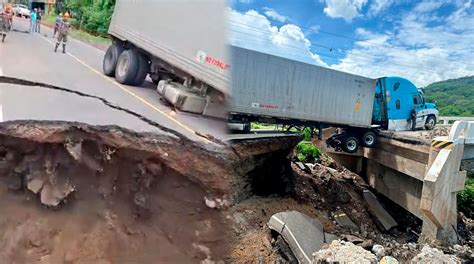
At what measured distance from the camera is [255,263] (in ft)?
7.23

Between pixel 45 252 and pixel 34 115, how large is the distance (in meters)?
0.59

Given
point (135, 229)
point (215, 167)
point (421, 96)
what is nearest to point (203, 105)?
point (215, 167)

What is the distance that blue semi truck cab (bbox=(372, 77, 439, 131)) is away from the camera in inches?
324

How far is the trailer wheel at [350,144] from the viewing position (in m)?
8.06

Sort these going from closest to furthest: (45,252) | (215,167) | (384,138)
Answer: (215,167) < (45,252) < (384,138)

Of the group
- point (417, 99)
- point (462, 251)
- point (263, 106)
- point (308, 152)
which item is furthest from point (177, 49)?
point (308, 152)

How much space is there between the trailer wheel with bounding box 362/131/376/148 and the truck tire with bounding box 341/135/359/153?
0.17 meters

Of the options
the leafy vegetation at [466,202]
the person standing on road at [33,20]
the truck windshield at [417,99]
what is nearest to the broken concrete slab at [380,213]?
the truck windshield at [417,99]

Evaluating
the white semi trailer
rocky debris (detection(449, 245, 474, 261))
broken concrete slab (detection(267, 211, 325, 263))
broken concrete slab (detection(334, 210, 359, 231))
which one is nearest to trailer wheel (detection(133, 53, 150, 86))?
the white semi trailer

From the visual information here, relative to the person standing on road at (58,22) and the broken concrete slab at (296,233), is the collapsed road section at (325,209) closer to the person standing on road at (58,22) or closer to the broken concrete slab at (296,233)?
the broken concrete slab at (296,233)

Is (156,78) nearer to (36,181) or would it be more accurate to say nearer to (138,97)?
(138,97)

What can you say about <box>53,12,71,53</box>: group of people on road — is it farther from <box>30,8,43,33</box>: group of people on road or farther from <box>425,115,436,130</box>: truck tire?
<box>425,115,436,130</box>: truck tire

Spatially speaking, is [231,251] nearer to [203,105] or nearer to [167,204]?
[167,204]

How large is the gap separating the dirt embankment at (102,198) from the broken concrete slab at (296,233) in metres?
1.02
